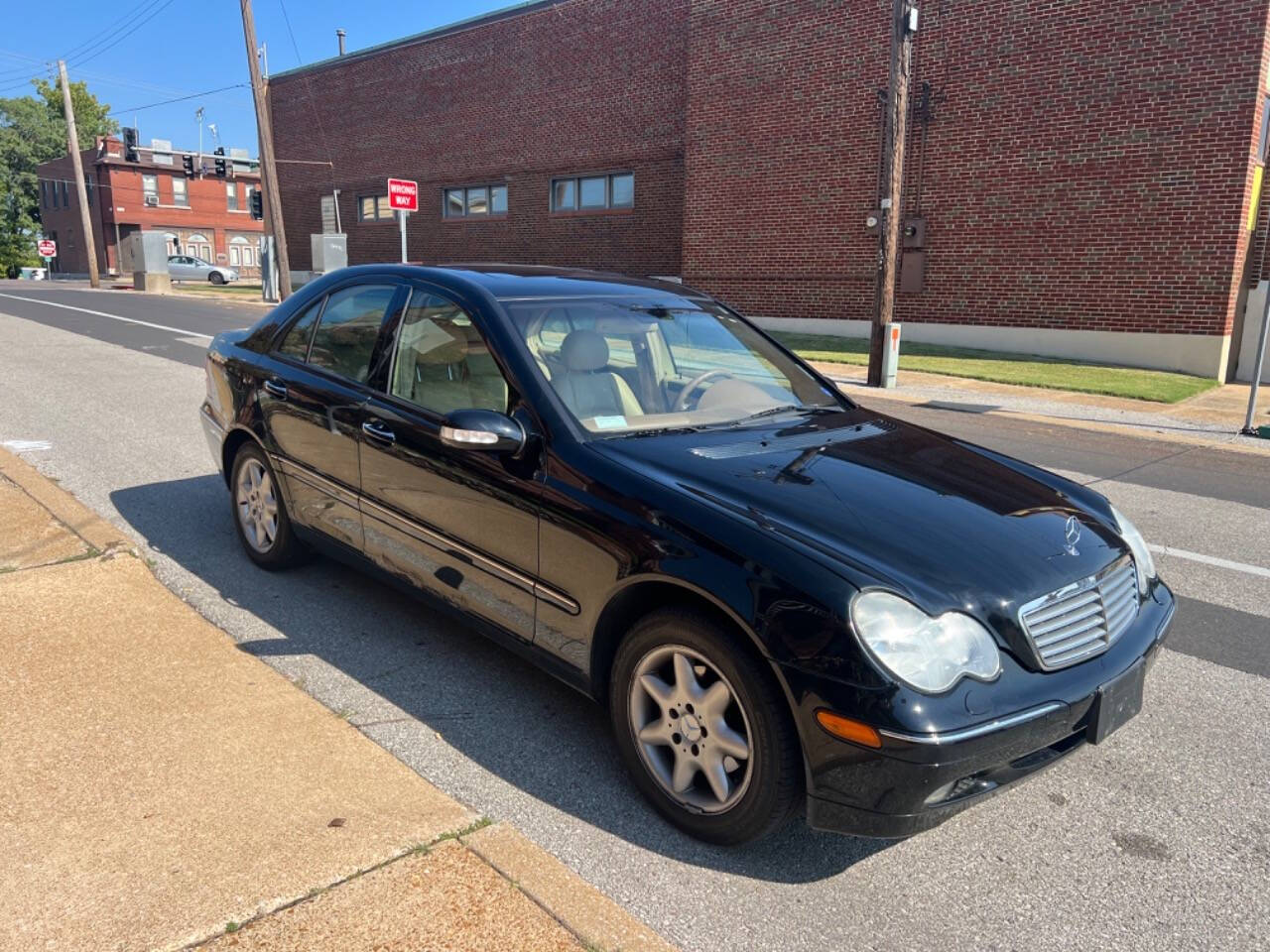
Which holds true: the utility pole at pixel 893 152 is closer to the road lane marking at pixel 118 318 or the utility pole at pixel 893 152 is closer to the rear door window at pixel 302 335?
the rear door window at pixel 302 335

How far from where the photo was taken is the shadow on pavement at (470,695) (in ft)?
9.24

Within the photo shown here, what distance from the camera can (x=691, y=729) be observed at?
2.78 metres

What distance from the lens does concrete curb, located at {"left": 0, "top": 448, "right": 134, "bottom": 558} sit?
201 inches

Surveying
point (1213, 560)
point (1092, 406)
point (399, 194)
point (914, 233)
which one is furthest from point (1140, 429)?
point (399, 194)

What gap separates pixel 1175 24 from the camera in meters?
14.7

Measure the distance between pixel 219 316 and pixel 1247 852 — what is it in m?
23.6

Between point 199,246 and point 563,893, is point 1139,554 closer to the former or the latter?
point 563,893

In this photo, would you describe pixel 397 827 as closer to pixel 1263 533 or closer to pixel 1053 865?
pixel 1053 865

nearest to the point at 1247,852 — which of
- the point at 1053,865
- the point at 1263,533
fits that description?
the point at 1053,865

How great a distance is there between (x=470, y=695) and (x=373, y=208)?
31363 millimetres

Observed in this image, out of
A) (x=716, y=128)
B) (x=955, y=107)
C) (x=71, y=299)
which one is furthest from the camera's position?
(x=71, y=299)

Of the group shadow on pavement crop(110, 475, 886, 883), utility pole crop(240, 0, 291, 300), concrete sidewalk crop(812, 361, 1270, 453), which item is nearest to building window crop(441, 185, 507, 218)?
utility pole crop(240, 0, 291, 300)

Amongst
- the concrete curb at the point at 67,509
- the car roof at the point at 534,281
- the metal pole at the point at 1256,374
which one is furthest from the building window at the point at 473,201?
the car roof at the point at 534,281

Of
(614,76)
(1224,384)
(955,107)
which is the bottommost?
(1224,384)
